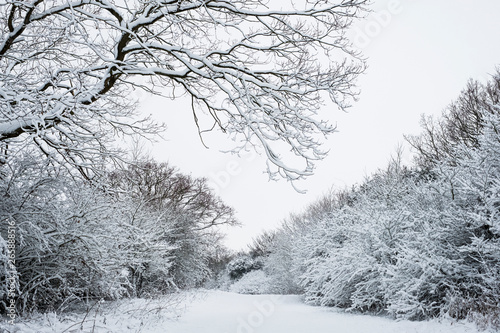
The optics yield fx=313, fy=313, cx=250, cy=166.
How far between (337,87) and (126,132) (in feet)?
14.3

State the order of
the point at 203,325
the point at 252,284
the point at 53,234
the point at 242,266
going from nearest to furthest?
the point at 53,234 → the point at 203,325 → the point at 252,284 → the point at 242,266

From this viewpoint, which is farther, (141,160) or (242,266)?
(242,266)

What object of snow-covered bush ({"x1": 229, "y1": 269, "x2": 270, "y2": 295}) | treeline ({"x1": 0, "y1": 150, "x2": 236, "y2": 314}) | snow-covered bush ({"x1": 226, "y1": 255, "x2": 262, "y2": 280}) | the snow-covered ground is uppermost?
treeline ({"x1": 0, "y1": 150, "x2": 236, "y2": 314})

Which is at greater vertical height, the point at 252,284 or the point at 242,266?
the point at 242,266

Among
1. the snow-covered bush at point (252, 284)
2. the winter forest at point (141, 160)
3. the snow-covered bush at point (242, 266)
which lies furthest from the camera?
the snow-covered bush at point (242, 266)

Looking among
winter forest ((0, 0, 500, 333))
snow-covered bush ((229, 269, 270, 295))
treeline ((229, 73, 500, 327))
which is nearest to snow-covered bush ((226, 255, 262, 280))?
snow-covered bush ((229, 269, 270, 295))

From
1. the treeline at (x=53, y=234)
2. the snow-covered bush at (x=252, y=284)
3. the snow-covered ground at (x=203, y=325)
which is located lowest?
the snow-covered bush at (x=252, y=284)

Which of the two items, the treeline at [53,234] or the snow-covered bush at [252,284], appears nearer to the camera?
the treeline at [53,234]

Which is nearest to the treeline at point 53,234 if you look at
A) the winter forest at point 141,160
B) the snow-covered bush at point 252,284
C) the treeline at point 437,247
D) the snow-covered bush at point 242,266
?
the winter forest at point 141,160

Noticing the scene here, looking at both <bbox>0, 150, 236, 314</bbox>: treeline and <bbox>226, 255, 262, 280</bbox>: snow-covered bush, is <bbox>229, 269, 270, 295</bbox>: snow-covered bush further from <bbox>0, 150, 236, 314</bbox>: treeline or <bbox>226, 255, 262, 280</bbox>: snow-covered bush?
<bbox>0, 150, 236, 314</bbox>: treeline

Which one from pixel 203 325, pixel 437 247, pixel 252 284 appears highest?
pixel 437 247

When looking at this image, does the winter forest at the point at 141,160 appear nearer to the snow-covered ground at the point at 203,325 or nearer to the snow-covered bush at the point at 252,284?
the snow-covered ground at the point at 203,325

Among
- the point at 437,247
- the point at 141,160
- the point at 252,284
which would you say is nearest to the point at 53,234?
the point at 141,160

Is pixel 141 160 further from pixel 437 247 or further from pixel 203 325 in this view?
pixel 437 247
